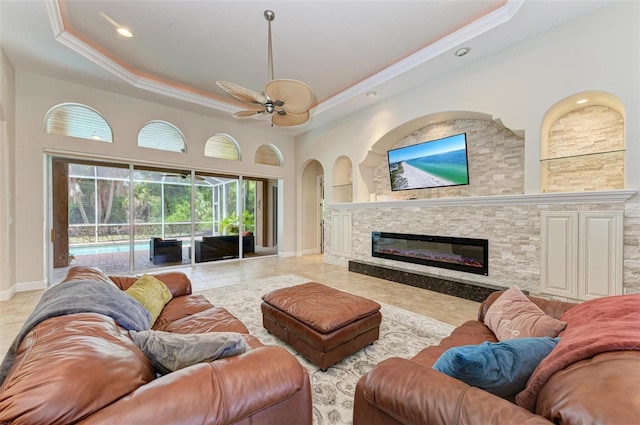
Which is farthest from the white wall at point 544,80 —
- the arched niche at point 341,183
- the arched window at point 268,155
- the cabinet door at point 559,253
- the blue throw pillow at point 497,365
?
the arched window at point 268,155

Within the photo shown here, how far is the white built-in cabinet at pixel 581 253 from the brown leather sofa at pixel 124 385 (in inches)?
143

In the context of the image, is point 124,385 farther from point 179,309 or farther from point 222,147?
point 222,147

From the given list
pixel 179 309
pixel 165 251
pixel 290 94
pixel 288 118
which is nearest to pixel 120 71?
pixel 288 118

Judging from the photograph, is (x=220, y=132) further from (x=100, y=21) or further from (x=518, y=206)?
(x=518, y=206)

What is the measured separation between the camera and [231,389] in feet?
2.84

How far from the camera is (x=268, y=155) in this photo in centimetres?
709

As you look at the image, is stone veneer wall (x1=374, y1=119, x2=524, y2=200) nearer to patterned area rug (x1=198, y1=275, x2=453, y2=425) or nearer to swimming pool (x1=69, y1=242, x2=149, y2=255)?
patterned area rug (x1=198, y1=275, x2=453, y2=425)

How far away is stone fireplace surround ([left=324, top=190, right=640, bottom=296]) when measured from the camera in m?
2.80

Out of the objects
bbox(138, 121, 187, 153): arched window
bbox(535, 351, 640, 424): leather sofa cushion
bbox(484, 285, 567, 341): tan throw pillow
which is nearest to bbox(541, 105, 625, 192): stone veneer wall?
bbox(484, 285, 567, 341): tan throw pillow

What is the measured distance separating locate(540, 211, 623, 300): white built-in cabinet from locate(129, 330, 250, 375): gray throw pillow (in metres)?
3.84

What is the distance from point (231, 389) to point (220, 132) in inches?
240

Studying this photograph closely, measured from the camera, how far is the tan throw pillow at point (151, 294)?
2.06 metres

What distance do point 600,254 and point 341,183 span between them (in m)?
4.54

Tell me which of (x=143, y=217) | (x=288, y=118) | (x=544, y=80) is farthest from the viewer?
(x=143, y=217)
